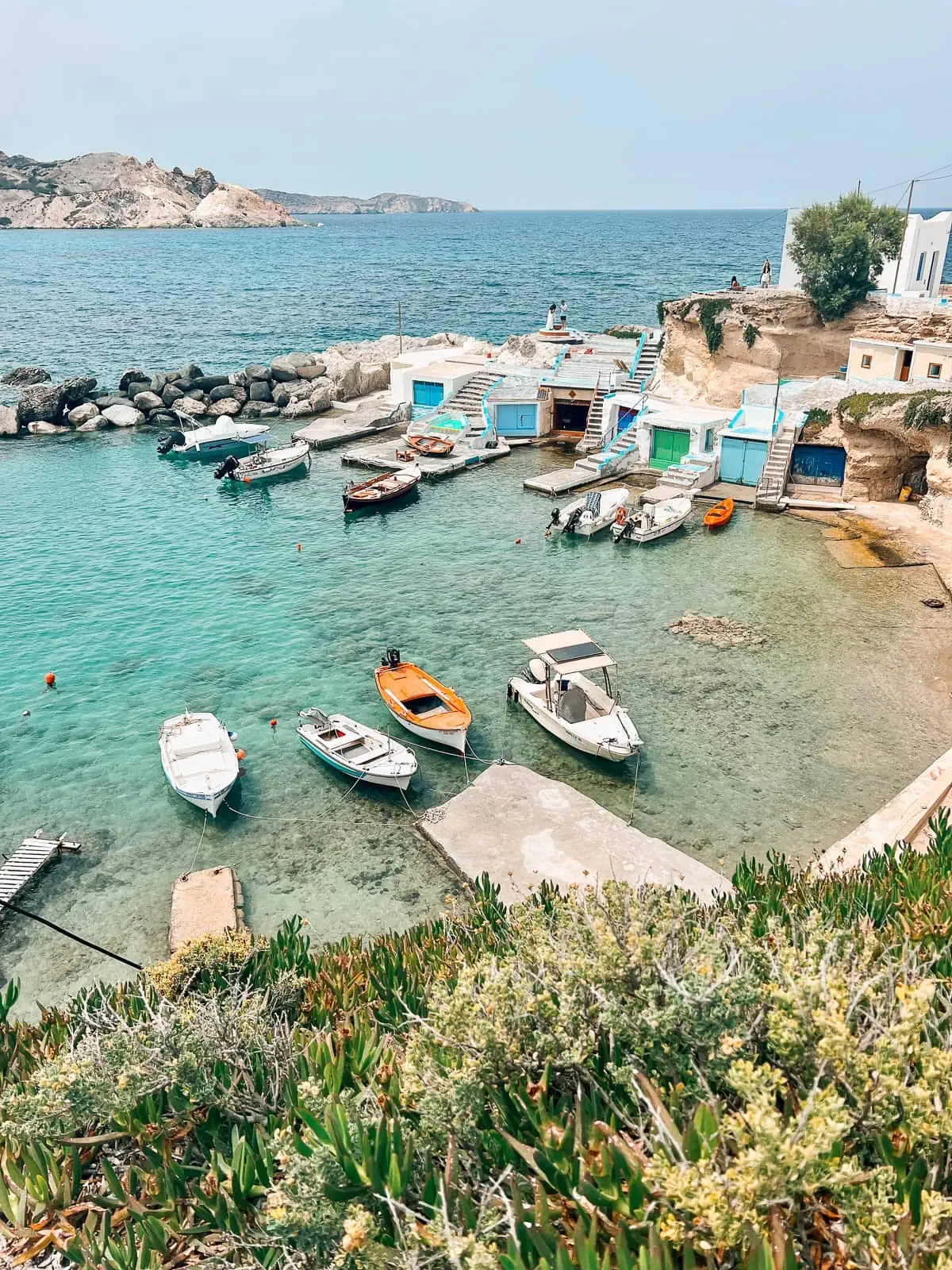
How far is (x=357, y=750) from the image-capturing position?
21.0 meters

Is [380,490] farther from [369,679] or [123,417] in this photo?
[123,417]

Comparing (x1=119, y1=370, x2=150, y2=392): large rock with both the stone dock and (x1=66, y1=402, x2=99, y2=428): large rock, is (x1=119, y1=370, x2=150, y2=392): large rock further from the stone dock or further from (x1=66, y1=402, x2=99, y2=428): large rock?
the stone dock

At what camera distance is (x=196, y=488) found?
4412cm

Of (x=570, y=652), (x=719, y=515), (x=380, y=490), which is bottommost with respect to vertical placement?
(x=570, y=652)

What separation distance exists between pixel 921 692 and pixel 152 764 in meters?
20.7

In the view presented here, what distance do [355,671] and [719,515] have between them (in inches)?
718

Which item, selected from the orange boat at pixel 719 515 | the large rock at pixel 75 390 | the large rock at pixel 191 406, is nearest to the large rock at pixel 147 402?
the large rock at pixel 191 406

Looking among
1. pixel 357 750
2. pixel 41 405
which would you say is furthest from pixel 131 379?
pixel 357 750

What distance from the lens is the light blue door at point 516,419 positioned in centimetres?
4819

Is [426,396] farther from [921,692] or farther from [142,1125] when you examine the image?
[142,1125]

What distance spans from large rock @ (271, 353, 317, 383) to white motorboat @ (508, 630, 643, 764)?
43.4 m

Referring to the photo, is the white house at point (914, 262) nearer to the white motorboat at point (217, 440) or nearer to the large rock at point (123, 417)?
the white motorboat at point (217, 440)

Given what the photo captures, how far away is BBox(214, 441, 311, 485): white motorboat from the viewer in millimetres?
44375

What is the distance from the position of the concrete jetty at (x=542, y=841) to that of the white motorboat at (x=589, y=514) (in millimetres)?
17898
